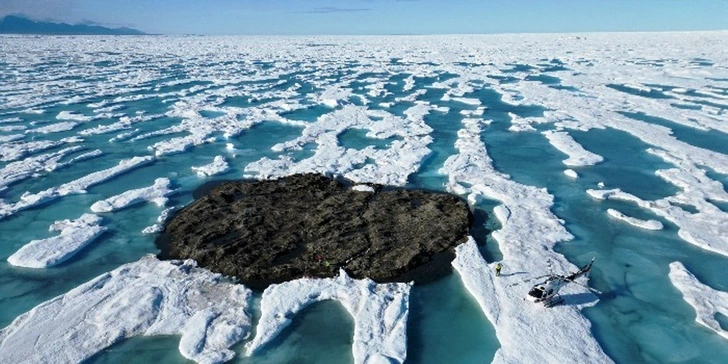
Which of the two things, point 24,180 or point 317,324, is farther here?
point 24,180

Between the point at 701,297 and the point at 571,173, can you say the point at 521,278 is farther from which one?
the point at 571,173

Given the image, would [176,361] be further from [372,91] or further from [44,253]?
[372,91]

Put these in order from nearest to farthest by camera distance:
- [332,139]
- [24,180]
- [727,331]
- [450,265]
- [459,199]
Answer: [727,331] < [450,265] < [459,199] < [24,180] < [332,139]

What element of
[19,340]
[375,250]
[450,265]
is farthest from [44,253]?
[450,265]

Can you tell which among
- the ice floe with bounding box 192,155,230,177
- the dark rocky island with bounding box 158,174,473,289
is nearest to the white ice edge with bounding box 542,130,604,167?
the dark rocky island with bounding box 158,174,473,289

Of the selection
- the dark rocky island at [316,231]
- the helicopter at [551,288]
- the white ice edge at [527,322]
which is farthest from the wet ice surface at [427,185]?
the dark rocky island at [316,231]

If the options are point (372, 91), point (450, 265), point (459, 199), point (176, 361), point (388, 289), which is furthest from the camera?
point (372, 91)
